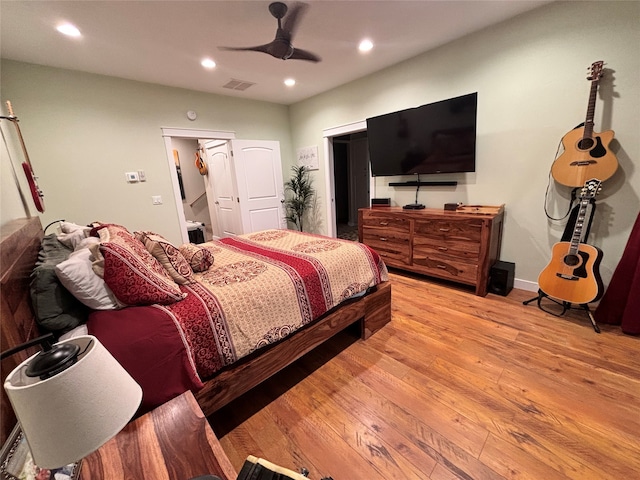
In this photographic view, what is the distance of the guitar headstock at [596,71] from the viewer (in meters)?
2.02

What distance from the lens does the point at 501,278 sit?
106 inches

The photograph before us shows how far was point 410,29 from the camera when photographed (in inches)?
98.0

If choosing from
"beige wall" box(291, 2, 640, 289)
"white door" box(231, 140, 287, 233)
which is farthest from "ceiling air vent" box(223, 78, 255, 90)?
"beige wall" box(291, 2, 640, 289)

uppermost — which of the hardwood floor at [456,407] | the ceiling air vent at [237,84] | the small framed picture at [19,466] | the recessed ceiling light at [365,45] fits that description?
the ceiling air vent at [237,84]

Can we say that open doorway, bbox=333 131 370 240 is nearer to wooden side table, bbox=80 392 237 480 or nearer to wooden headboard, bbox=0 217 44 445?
wooden headboard, bbox=0 217 44 445

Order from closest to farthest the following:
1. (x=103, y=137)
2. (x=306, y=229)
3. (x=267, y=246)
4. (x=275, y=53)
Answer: (x=275, y=53) < (x=267, y=246) < (x=103, y=137) < (x=306, y=229)

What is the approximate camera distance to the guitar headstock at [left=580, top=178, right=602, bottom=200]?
2.04m

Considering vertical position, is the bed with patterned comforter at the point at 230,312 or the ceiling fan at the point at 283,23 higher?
the ceiling fan at the point at 283,23

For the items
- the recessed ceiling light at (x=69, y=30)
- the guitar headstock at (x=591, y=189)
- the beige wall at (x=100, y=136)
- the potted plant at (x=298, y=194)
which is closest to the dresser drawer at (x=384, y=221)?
the guitar headstock at (x=591, y=189)

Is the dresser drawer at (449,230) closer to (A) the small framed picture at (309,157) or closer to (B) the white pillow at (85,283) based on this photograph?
(A) the small framed picture at (309,157)

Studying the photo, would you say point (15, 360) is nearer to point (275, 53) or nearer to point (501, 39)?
point (275, 53)

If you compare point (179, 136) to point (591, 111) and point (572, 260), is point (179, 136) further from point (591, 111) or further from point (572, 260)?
point (572, 260)

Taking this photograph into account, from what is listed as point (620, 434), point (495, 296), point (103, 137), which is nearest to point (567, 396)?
point (620, 434)

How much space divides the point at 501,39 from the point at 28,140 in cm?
483
